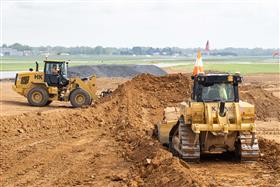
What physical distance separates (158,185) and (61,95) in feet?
56.7

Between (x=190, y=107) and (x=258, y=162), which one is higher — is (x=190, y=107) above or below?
above

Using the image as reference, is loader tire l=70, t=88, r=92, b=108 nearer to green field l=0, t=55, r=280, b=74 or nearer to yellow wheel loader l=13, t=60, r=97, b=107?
yellow wheel loader l=13, t=60, r=97, b=107

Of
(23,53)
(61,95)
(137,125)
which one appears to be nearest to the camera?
(137,125)

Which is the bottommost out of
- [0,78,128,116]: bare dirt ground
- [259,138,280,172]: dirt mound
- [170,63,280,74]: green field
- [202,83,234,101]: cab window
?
[0,78,128,116]: bare dirt ground

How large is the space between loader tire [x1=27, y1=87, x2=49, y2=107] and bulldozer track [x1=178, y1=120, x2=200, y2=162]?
1514 cm

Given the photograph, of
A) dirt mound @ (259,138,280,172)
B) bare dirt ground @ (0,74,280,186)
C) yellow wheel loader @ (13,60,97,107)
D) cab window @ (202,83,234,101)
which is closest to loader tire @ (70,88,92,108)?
yellow wheel loader @ (13,60,97,107)

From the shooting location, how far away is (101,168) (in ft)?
43.5

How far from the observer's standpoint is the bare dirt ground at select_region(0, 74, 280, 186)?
38.0ft

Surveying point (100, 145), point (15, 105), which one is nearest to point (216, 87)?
point (100, 145)

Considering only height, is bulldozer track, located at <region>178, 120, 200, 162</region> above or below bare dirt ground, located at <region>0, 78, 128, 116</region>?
above

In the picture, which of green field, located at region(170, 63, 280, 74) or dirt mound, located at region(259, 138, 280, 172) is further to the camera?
green field, located at region(170, 63, 280, 74)

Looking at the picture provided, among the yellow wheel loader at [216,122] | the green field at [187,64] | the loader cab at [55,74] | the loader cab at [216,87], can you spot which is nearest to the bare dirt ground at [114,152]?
the yellow wheel loader at [216,122]

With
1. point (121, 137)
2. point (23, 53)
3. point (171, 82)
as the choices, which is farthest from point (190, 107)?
point (23, 53)

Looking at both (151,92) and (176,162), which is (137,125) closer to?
(151,92)
